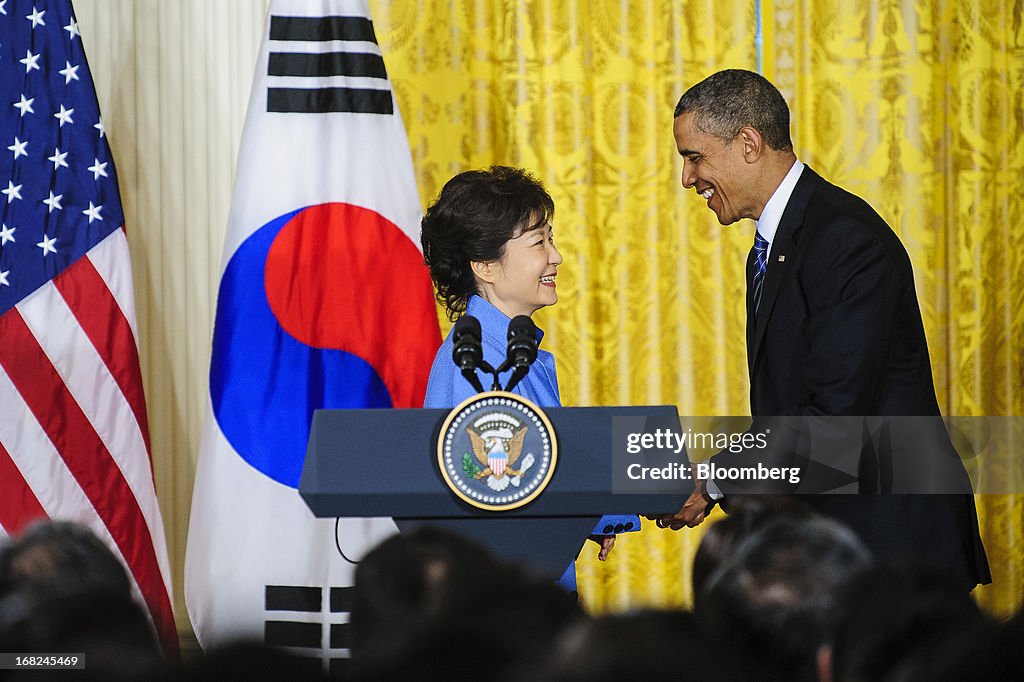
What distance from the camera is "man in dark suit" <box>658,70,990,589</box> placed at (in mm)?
2535

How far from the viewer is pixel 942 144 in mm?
4609

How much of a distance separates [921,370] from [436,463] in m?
1.28

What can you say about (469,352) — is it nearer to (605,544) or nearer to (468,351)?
(468,351)

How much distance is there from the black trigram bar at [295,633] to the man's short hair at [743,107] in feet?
6.22

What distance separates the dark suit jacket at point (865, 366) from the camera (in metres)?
2.54

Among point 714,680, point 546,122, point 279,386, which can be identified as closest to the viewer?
point 714,680

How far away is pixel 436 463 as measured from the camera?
1.96m

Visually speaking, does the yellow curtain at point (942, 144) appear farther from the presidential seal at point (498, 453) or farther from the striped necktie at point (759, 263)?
the presidential seal at point (498, 453)

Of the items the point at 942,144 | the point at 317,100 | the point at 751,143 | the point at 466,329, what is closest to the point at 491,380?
the point at 466,329

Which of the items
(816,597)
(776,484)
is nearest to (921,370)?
(776,484)

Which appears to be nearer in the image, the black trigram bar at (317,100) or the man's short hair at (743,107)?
the man's short hair at (743,107)

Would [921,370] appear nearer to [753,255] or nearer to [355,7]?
[753,255]

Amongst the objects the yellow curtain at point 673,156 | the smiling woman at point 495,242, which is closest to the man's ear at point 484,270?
the smiling woman at point 495,242

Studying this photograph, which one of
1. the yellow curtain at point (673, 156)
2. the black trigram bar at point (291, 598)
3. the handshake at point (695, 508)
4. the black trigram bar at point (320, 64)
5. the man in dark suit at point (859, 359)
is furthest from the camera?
the yellow curtain at point (673, 156)
